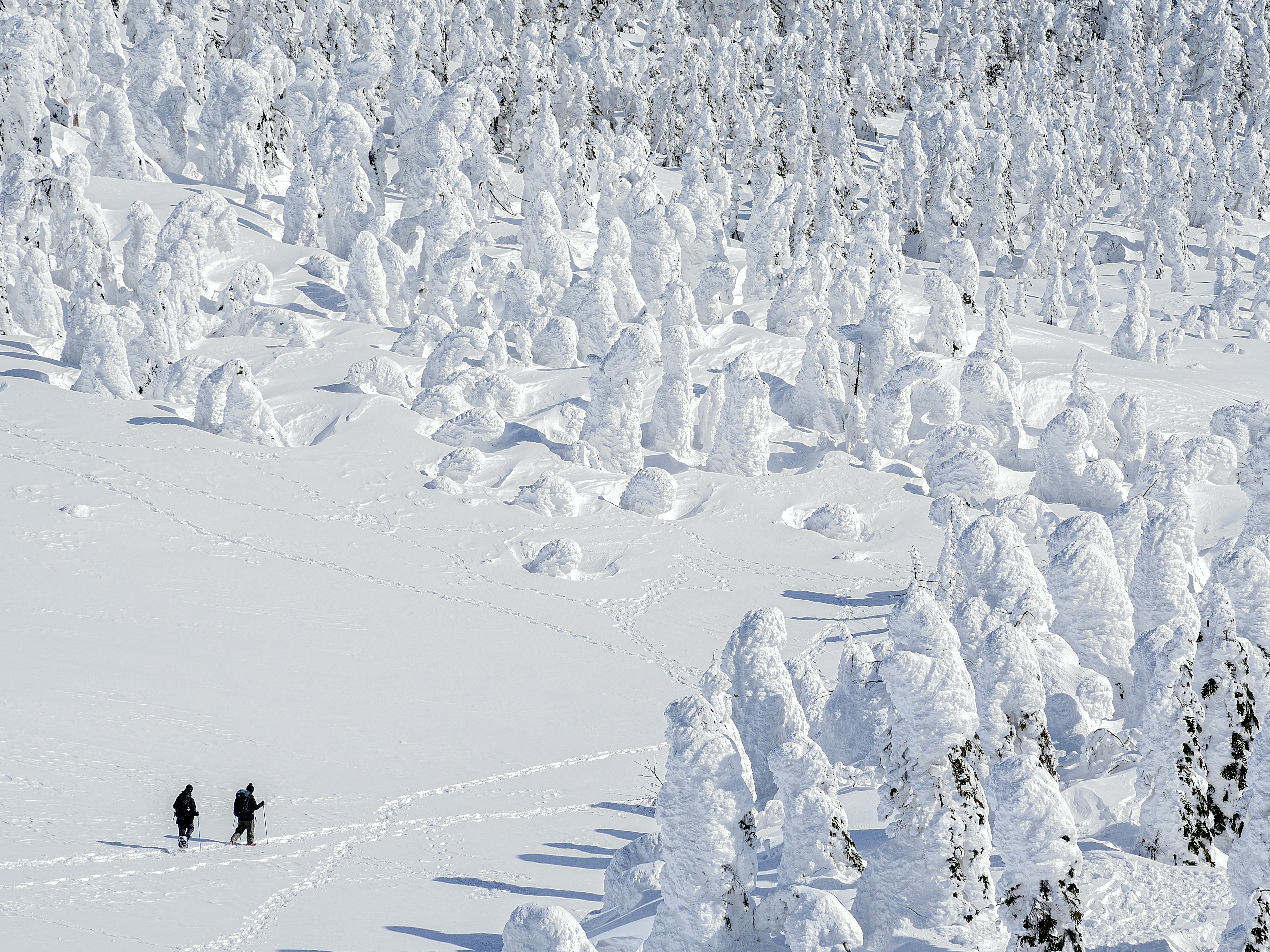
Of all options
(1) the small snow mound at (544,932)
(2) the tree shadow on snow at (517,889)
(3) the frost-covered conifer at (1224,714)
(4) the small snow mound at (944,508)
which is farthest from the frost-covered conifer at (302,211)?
(3) the frost-covered conifer at (1224,714)

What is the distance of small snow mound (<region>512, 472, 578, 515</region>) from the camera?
31.0 metres

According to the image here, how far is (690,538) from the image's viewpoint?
30.7m

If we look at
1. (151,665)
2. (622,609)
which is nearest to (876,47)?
(622,609)

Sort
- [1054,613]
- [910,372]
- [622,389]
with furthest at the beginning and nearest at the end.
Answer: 1. [910,372]
2. [622,389]
3. [1054,613]

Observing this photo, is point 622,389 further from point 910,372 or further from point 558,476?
point 910,372

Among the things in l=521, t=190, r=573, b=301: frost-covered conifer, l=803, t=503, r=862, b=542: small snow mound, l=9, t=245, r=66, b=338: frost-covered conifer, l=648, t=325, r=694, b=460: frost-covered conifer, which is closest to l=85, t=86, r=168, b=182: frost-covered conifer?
l=9, t=245, r=66, b=338: frost-covered conifer

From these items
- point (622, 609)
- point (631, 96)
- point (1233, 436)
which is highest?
point (631, 96)

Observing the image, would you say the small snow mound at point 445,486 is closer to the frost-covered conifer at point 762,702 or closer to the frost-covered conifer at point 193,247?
the frost-covered conifer at point 193,247

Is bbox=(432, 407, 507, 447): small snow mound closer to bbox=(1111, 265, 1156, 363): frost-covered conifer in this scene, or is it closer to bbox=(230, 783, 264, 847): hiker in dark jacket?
bbox=(230, 783, 264, 847): hiker in dark jacket

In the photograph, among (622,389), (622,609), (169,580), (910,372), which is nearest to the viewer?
(169,580)

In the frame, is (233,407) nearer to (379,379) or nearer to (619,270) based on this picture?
(379,379)

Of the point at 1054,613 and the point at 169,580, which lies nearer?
the point at 1054,613

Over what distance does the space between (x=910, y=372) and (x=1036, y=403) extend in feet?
15.7

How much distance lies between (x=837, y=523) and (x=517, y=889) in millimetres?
17606
